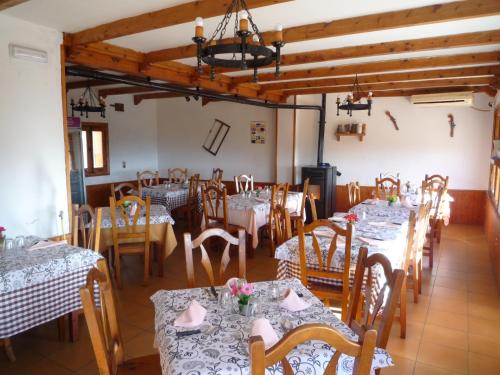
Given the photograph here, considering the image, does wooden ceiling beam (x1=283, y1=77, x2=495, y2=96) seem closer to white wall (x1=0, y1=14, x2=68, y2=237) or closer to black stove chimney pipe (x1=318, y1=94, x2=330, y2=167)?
black stove chimney pipe (x1=318, y1=94, x2=330, y2=167)

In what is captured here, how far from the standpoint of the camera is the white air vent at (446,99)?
20.5ft

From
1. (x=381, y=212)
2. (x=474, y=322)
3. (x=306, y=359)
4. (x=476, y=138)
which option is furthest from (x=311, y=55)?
(x=476, y=138)

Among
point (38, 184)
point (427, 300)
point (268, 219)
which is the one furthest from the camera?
point (268, 219)

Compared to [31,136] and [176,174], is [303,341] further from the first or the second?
[176,174]

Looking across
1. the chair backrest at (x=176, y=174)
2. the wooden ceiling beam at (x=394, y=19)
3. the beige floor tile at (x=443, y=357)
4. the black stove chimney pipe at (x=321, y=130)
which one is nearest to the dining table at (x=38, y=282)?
the wooden ceiling beam at (x=394, y=19)

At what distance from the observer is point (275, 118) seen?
7.76m

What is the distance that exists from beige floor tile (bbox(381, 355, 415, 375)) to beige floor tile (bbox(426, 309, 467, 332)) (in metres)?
0.73

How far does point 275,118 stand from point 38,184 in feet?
17.2

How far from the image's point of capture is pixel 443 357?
2621mm

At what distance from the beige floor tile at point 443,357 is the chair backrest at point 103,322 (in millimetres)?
2080

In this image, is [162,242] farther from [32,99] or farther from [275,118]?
[275,118]

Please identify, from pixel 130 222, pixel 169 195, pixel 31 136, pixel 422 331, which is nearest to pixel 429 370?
pixel 422 331

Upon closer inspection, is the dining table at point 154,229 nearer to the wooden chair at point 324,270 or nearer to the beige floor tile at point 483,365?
the wooden chair at point 324,270

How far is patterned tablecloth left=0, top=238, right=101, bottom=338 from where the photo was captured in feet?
7.47
